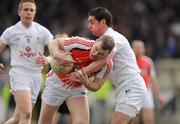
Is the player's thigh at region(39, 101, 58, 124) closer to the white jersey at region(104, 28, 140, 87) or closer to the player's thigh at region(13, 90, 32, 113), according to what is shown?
the player's thigh at region(13, 90, 32, 113)

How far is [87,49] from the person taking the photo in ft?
44.3

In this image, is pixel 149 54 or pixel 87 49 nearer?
pixel 87 49

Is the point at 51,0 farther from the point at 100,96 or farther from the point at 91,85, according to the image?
the point at 91,85

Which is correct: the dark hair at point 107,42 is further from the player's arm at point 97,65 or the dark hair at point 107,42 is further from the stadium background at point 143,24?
the stadium background at point 143,24

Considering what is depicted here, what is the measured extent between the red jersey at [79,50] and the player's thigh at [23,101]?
153 cm

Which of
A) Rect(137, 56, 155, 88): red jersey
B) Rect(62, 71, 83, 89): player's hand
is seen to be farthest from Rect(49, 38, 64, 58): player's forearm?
Rect(137, 56, 155, 88): red jersey

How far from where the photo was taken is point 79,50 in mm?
13539

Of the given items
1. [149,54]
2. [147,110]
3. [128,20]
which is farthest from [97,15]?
[128,20]

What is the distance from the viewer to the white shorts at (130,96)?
13.7 m

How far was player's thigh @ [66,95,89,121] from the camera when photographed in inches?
553

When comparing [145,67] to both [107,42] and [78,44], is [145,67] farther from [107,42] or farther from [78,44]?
[107,42]

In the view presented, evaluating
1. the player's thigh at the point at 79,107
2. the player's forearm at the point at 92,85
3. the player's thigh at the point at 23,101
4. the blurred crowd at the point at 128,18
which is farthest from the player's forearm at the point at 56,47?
the blurred crowd at the point at 128,18

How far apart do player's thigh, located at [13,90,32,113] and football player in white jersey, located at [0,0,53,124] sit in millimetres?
19

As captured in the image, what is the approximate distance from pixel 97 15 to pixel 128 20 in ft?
41.5
